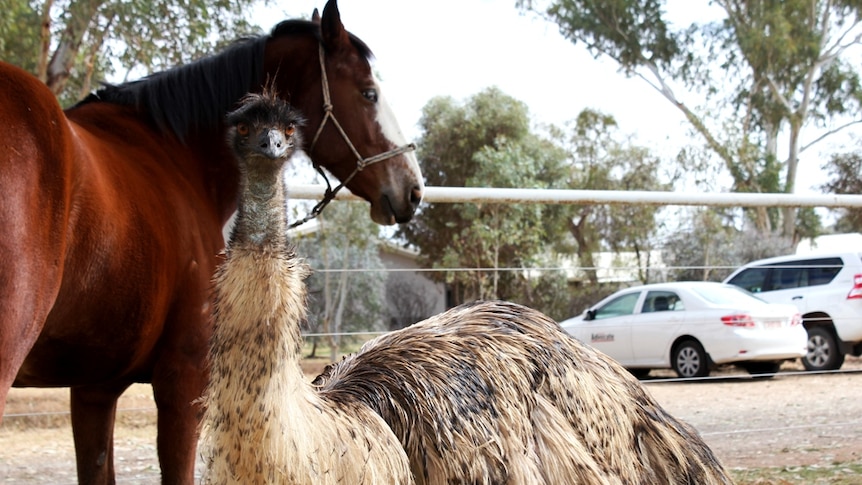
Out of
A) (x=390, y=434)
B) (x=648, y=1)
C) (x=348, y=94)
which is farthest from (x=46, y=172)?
(x=648, y=1)

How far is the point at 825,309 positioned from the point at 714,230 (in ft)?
33.7

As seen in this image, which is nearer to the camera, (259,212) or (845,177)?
(259,212)

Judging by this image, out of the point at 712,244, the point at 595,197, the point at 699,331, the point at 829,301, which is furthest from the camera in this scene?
the point at 712,244

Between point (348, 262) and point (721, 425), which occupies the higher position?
point (348, 262)

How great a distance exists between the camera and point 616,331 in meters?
12.4

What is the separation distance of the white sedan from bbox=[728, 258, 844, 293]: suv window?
1.02 meters

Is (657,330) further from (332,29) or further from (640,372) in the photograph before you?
(332,29)

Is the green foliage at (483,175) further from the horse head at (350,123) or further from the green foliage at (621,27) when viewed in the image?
the horse head at (350,123)

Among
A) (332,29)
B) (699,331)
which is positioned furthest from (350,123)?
(699,331)

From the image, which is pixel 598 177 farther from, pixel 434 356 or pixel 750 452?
pixel 434 356

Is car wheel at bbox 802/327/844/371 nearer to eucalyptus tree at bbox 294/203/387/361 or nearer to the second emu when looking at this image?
eucalyptus tree at bbox 294/203/387/361

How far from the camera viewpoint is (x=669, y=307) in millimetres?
12805

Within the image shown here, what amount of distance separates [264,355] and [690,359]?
11091 mm

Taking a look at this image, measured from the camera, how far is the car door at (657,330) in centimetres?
1217
